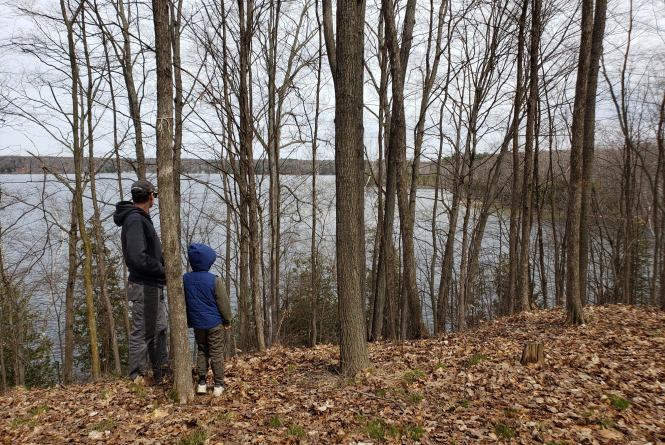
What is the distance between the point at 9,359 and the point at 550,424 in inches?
988

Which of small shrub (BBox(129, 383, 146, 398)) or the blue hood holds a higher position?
the blue hood

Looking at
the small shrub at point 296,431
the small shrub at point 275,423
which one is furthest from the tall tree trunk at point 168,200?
the small shrub at point 296,431

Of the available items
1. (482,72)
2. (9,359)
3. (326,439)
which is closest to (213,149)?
(482,72)

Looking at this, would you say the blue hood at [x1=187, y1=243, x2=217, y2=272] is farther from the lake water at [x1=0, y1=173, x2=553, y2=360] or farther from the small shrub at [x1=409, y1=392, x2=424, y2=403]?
the lake water at [x1=0, y1=173, x2=553, y2=360]

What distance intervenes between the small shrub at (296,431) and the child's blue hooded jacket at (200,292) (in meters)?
1.42

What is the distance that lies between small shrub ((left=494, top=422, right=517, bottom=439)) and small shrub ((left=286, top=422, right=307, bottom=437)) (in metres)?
1.73

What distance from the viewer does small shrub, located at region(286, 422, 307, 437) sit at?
3.40 meters

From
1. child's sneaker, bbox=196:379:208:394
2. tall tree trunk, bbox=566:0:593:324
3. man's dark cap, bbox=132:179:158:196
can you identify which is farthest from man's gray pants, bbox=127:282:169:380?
tall tree trunk, bbox=566:0:593:324

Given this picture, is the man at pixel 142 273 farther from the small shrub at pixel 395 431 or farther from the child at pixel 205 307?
the small shrub at pixel 395 431

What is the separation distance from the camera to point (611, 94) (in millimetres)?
15656

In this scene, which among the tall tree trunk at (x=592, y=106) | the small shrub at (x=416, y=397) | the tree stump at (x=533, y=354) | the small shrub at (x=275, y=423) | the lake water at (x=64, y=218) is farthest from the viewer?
the lake water at (x=64, y=218)

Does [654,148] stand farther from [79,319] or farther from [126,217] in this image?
[79,319]

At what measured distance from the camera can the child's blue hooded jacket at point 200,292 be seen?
13.9 feet

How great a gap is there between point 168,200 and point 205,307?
1.28 metres
